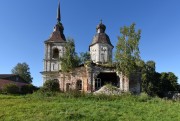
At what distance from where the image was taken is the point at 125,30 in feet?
108

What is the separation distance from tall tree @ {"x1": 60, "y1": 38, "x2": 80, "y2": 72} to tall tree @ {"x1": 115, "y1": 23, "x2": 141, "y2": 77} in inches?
266

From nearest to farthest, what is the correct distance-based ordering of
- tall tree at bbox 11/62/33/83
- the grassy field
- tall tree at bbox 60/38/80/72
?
the grassy field
tall tree at bbox 60/38/80/72
tall tree at bbox 11/62/33/83

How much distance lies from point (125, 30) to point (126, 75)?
5.29 metres

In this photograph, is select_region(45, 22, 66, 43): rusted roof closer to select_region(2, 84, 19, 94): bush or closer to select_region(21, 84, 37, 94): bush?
select_region(21, 84, 37, 94): bush

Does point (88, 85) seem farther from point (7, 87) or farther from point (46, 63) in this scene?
point (46, 63)

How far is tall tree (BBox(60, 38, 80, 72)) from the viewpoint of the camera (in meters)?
36.2

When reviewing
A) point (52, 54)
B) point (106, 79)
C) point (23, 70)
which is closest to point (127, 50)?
point (106, 79)

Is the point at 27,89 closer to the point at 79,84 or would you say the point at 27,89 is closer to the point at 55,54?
the point at 79,84

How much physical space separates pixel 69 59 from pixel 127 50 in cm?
822

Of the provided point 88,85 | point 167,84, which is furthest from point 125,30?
point 167,84

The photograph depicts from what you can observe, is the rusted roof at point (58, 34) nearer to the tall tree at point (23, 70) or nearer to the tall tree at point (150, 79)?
the tall tree at point (150, 79)

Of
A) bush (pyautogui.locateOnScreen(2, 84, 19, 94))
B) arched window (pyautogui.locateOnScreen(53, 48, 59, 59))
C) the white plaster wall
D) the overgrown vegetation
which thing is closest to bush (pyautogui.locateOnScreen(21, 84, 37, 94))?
bush (pyautogui.locateOnScreen(2, 84, 19, 94))

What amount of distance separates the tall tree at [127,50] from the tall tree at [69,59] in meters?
6.76

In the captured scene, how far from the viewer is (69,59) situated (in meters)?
36.5
